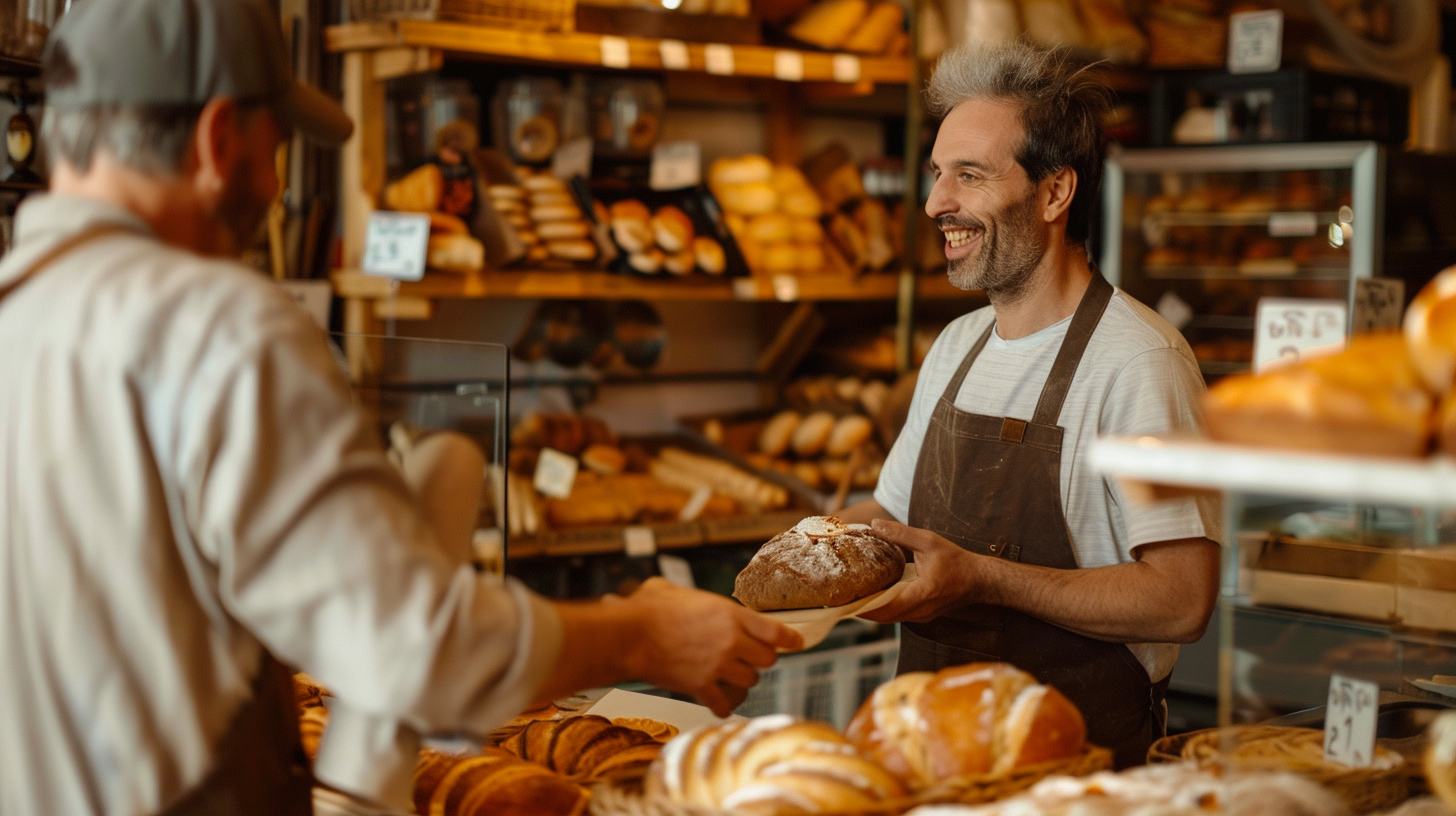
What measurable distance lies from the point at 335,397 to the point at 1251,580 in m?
2.18

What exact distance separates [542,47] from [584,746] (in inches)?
85.0

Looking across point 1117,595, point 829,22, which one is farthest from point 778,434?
point 1117,595

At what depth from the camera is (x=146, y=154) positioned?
1.09 metres

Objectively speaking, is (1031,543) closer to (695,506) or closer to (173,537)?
(173,537)

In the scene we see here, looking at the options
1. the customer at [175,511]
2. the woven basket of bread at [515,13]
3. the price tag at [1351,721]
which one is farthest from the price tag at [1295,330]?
the customer at [175,511]

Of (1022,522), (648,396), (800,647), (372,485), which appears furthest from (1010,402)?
(648,396)

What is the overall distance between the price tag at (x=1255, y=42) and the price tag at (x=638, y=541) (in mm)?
2609

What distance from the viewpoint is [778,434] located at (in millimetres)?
3998

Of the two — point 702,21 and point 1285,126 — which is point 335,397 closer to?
point 702,21

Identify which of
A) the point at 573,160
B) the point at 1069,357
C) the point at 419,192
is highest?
the point at 573,160

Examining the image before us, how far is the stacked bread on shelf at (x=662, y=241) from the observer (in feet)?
11.3

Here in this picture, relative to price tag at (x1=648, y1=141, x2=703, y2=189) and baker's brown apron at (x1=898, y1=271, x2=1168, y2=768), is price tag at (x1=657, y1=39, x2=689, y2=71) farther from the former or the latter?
baker's brown apron at (x1=898, y1=271, x2=1168, y2=768)

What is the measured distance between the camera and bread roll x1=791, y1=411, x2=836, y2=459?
3.97m

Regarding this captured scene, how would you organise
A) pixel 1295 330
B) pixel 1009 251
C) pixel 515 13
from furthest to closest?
pixel 515 13 → pixel 1295 330 → pixel 1009 251
